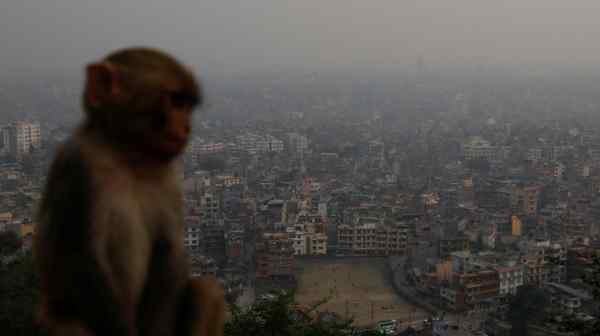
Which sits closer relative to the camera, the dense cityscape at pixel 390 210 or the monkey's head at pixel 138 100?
the monkey's head at pixel 138 100

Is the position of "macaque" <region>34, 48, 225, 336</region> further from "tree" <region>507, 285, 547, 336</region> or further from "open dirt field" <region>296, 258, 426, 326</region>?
"open dirt field" <region>296, 258, 426, 326</region>

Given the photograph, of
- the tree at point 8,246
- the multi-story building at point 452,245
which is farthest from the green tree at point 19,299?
the multi-story building at point 452,245

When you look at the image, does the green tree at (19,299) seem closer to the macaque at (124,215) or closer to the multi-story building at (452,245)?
the macaque at (124,215)

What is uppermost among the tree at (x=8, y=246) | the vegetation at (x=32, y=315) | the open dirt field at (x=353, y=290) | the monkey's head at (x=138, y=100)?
the monkey's head at (x=138, y=100)

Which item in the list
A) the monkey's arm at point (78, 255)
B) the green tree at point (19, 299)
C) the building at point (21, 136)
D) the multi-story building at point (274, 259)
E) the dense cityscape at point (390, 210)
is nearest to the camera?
the monkey's arm at point (78, 255)

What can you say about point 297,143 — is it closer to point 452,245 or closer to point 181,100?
point 452,245

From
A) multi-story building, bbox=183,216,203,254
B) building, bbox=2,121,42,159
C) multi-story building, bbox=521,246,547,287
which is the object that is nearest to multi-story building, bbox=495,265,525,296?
multi-story building, bbox=521,246,547,287

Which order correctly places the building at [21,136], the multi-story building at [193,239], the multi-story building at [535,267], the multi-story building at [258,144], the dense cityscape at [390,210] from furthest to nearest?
the multi-story building at [258,144], the building at [21,136], the multi-story building at [193,239], the multi-story building at [535,267], the dense cityscape at [390,210]

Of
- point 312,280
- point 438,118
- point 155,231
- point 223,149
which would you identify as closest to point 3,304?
point 155,231
